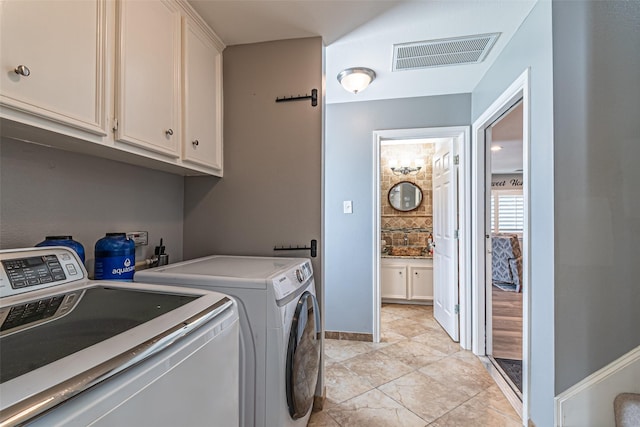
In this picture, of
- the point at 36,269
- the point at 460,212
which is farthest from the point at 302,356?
the point at 460,212

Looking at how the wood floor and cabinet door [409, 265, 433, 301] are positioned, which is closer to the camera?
the wood floor

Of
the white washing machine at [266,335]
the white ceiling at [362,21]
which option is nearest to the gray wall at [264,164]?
the white ceiling at [362,21]

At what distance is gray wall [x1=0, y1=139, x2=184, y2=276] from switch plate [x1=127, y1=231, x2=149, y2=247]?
0.03m

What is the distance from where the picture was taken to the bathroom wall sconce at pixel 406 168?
434cm

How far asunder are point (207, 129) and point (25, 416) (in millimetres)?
1626

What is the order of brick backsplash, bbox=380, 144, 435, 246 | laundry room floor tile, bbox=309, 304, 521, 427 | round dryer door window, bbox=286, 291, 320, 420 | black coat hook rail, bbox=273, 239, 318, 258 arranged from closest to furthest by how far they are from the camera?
round dryer door window, bbox=286, 291, 320, 420
laundry room floor tile, bbox=309, 304, 521, 427
black coat hook rail, bbox=273, 239, 318, 258
brick backsplash, bbox=380, 144, 435, 246

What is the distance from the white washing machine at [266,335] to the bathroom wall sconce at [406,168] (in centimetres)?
345

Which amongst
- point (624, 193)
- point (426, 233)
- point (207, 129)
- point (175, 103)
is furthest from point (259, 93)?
point (426, 233)

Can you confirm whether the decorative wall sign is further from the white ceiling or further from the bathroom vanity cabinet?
the white ceiling

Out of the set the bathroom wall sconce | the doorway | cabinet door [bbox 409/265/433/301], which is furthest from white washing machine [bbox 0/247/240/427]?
the bathroom wall sconce

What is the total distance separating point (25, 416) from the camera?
367mm

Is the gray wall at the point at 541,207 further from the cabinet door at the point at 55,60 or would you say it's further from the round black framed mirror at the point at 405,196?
the round black framed mirror at the point at 405,196

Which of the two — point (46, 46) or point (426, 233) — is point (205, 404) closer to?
point (46, 46)

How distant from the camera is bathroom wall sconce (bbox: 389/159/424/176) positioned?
4336 millimetres
